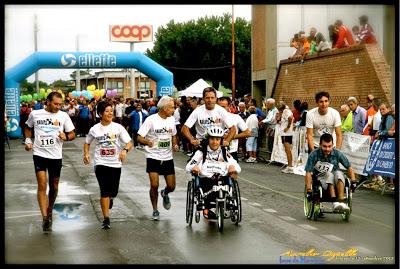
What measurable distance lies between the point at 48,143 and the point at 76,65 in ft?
77.6

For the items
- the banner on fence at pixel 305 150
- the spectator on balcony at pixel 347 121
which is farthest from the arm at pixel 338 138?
the spectator on balcony at pixel 347 121

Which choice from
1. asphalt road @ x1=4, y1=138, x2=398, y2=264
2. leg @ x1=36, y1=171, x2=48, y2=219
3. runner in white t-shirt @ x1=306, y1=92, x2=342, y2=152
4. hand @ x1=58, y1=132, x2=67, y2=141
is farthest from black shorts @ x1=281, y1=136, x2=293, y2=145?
leg @ x1=36, y1=171, x2=48, y2=219

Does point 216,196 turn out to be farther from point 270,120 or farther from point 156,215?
point 270,120

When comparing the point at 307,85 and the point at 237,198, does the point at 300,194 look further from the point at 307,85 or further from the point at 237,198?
the point at 307,85

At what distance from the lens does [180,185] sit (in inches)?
629

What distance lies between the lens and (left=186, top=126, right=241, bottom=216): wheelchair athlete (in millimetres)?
10578

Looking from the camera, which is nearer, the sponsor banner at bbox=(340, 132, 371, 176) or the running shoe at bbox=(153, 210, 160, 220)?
the running shoe at bbox=(153, 210, 160, 220)

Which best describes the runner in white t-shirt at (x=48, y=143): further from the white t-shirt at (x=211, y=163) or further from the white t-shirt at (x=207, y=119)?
the white t-shirt at (x=207, y=119)

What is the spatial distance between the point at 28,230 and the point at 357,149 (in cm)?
837

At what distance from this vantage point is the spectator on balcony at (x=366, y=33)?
20148mm

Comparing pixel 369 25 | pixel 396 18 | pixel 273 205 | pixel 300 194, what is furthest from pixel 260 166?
pixel 396 18

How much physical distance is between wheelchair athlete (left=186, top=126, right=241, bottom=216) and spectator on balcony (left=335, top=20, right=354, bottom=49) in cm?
1348

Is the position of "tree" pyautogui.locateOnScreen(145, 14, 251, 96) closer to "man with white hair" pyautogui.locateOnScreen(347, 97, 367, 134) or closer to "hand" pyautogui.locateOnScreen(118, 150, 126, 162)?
"man with white hair" pyautogui.locateOnScreen(347, 97, 367, 134)

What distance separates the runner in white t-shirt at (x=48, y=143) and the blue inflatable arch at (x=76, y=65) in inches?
906
